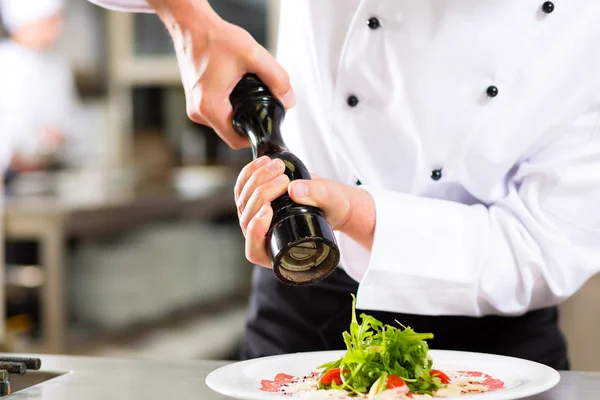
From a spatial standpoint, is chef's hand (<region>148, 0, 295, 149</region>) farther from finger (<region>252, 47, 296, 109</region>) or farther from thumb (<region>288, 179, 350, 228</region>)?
thumb (<region>288, 179, 350, 228</region>)

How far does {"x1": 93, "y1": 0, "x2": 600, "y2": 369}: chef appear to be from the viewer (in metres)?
1.04


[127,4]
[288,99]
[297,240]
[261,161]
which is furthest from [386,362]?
[127,4]

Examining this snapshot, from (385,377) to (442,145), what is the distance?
0.46 m

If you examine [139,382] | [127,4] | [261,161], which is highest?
[127,4]

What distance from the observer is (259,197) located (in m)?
0.84

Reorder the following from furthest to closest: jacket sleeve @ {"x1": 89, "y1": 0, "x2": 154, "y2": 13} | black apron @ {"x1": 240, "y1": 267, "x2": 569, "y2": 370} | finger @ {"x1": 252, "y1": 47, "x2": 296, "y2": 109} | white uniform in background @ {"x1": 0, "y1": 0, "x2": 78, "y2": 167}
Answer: white uniform in background @ {"x1": 0, "y1": 0, "x2": 78, "y2": 167} → jacket sleeve @ {"x1": 89, "y1": 0, "x2": 154, "y2": 13} → black apron @ {"x1": 240, "y1": 267, "x2": 569, "y2": 370} → finger @ {"x1": 252, "y1": 47, "x2": 296, "y2": 109}

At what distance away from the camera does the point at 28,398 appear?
0.83m

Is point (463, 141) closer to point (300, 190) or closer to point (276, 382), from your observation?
point (300, 190)

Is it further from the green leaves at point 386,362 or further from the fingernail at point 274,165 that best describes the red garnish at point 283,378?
the fingernail at point 274,165

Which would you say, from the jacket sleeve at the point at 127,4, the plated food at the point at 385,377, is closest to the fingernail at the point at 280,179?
the plated food at the point at 385,377

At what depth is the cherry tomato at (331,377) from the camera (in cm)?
78

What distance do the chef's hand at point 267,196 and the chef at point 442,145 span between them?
25 mm

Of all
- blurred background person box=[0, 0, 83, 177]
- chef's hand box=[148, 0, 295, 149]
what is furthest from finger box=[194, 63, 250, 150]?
blurred background person box=[0, 0, 83, 177]

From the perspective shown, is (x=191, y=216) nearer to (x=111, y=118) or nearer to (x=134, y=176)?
(x=134, y=176)
